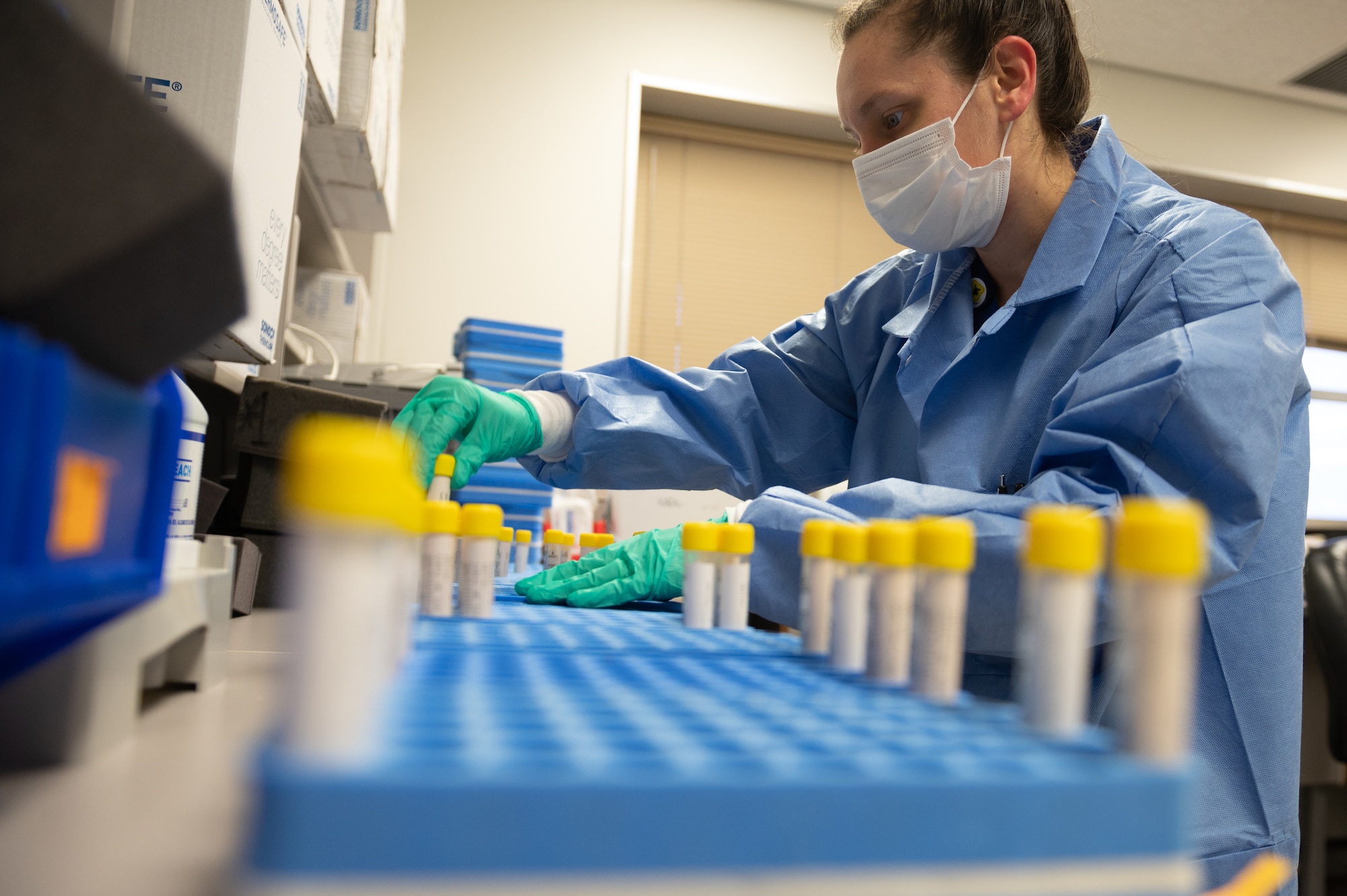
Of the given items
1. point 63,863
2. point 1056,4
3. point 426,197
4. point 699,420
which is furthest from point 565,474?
point 426,197

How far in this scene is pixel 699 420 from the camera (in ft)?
4.74

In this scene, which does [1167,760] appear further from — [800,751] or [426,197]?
[426,197]

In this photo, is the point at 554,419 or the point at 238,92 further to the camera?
the point at 554,419

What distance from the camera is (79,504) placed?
36 centimetres

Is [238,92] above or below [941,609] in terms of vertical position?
above

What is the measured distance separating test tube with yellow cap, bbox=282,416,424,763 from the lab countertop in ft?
0.09

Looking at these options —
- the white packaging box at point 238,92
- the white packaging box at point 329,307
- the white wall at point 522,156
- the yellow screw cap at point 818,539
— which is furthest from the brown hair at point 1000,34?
the white wall at point 522,156

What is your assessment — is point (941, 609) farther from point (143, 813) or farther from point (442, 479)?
point (442, 479)

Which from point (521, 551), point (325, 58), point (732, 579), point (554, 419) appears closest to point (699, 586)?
point (732, 579)

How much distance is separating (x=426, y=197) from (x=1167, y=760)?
3.33 meters

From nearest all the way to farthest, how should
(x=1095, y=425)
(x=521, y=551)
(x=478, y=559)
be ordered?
(x=478, y=559) < (x=1095, y=425) < (x=521, y=551)

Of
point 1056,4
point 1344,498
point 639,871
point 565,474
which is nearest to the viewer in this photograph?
point 639,871

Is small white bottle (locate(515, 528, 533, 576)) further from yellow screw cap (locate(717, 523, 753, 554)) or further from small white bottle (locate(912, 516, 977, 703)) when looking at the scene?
small white bottle (locate(912, 516, 977, 703))

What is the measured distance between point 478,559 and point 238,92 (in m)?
0.74
